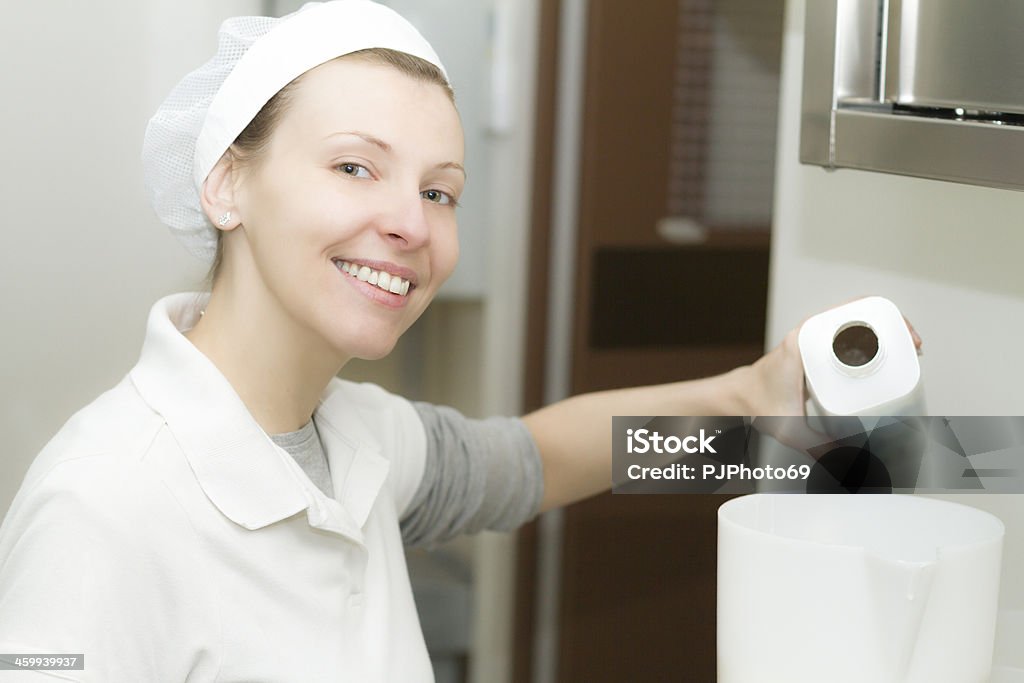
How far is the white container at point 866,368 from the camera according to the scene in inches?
33.4

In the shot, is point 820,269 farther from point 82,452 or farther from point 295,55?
point 82,452

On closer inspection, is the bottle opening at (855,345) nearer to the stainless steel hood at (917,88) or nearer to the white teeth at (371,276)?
the stainless steel hood at (917,88)

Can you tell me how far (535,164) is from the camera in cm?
211

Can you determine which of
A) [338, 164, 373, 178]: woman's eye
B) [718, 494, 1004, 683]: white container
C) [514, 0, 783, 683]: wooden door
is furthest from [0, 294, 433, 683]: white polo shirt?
[514, 0, 783, 683]: wooden door

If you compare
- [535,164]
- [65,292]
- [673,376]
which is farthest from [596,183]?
[65,292]

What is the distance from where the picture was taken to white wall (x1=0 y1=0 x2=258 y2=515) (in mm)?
1429

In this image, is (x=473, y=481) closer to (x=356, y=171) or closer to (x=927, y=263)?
(x=356, y=171)

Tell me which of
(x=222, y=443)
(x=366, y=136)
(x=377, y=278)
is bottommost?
(x=222, y=443)

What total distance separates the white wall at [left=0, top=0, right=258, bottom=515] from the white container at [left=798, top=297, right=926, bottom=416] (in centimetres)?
98

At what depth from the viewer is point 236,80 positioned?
98 centimetres

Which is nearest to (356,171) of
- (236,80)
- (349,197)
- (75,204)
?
(349,197)

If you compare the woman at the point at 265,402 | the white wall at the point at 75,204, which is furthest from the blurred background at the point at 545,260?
the woman at the point at 265,402

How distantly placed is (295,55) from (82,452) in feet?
1.23

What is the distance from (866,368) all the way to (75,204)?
3.49 ft
